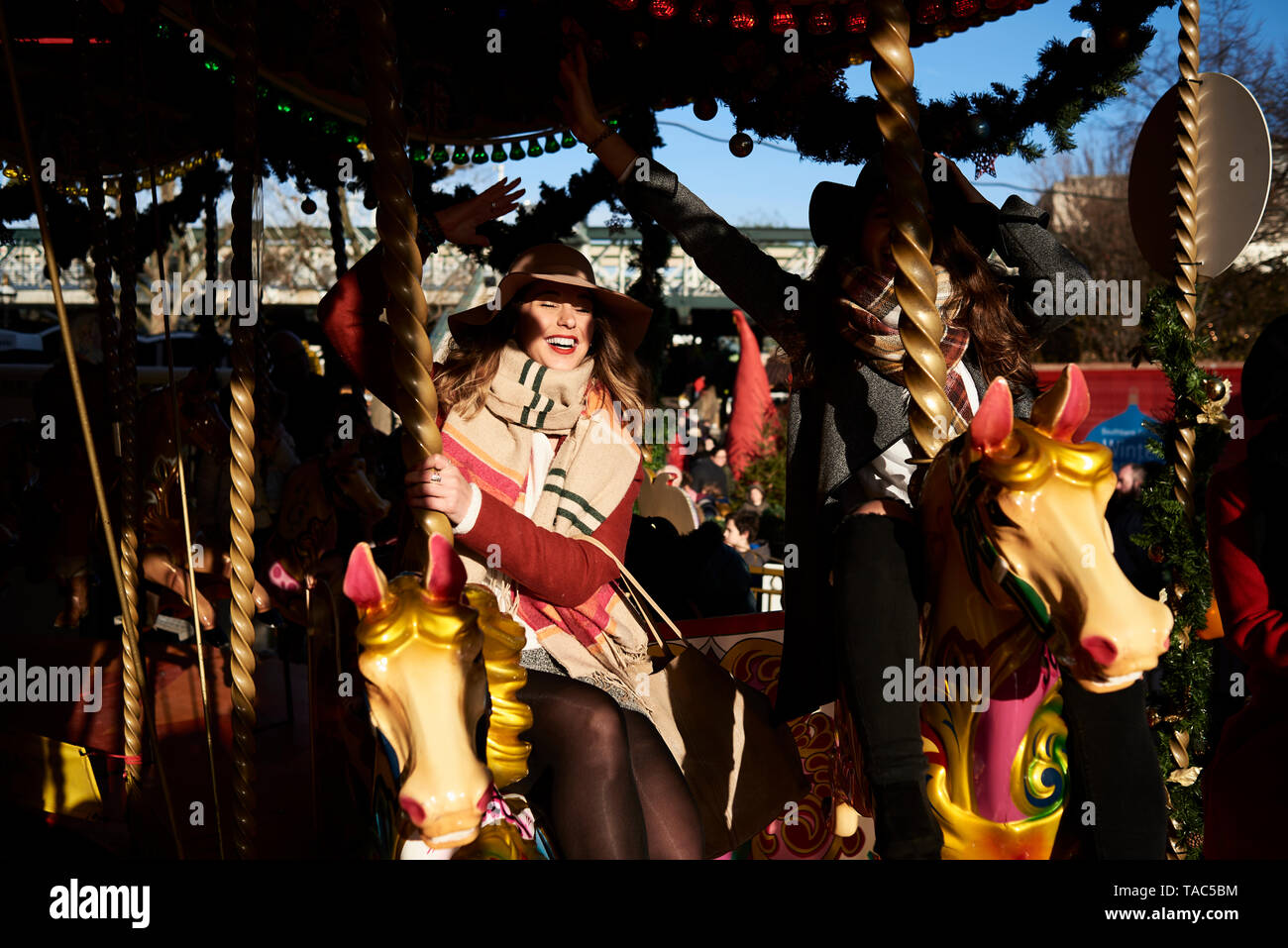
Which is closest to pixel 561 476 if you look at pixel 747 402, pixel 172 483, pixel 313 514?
pixel 313 514

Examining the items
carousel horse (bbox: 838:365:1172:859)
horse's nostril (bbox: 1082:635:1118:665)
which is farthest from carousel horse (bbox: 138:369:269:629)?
horse's nostril (bbox: 1082:635:1118:665)

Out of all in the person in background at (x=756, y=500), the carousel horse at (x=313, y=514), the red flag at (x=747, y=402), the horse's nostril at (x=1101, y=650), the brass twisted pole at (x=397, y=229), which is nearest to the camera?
the horse's nostril at (x=1101, y=650)

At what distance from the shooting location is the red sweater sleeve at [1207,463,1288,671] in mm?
2139

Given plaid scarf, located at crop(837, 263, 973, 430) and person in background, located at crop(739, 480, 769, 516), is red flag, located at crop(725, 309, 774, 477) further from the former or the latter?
plaid scarf, located at crop(837, 263, 973, 430)

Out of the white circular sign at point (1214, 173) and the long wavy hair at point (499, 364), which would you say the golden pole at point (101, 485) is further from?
the white circular sign at point (1214, 173)

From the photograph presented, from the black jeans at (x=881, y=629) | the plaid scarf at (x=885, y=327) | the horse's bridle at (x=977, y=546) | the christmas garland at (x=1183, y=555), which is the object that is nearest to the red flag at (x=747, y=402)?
the christmas garland at (x=1183, y=555)

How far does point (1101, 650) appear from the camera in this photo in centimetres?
136

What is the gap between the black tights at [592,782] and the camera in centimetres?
203

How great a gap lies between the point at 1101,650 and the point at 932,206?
124 cm

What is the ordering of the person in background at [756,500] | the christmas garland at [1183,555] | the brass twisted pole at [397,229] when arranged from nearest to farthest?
the brass twisted pole at [397,229] < the christmas garland at [1183,555] < the person in background at [756,500]

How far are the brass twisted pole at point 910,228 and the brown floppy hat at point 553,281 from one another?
3.01ft

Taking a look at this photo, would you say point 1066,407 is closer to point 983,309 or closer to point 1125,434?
point 983,309

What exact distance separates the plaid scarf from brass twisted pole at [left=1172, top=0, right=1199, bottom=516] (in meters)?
0.93

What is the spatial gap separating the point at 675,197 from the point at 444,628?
1.35 metres
